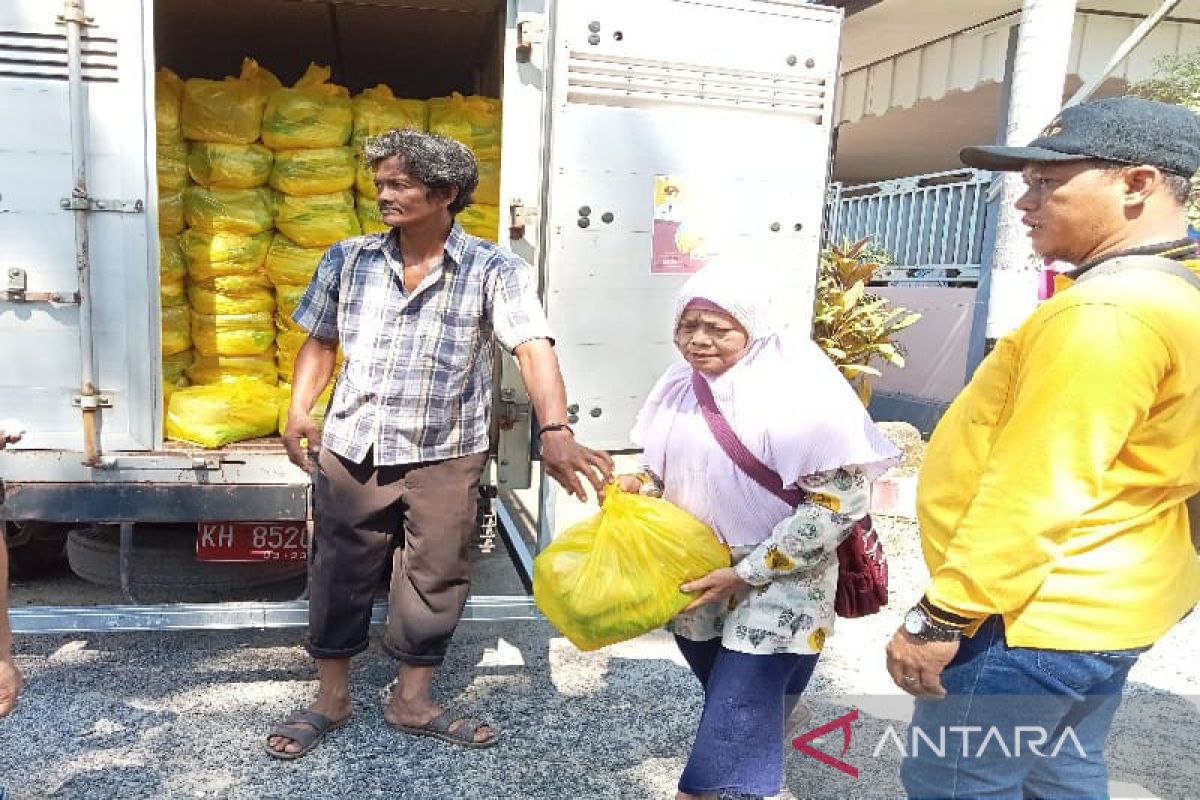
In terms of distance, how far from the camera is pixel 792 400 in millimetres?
2062

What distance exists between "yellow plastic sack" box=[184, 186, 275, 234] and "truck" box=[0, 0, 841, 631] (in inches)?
34.0

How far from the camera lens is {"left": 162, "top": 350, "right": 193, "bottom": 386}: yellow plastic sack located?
3.82 metres

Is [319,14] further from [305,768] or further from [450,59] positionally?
[305,768]

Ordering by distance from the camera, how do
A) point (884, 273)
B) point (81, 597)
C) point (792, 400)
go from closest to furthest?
point (792, 400) → point (81, 597) → point (884, 273)

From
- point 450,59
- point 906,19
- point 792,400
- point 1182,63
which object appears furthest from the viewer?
point 906,19

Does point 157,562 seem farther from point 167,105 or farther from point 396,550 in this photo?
point 167,105

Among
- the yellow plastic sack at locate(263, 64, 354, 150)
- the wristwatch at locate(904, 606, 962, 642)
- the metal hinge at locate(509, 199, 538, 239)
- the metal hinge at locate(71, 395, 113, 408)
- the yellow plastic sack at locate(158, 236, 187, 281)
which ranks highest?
the yellow plastic sack at locate(263, 64, 354, 150)

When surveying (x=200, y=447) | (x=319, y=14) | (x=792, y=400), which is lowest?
(x=200, y=447)

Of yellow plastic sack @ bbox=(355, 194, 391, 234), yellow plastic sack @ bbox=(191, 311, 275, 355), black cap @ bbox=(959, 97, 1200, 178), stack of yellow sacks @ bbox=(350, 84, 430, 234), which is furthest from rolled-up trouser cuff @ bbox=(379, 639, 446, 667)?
black cap @ bbox=(959, 97, 1200, 178)

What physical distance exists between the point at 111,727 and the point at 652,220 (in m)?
2.46

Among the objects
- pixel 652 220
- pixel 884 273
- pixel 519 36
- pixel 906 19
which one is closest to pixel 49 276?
pixel 519 36

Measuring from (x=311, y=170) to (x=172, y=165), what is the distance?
54 centimetres

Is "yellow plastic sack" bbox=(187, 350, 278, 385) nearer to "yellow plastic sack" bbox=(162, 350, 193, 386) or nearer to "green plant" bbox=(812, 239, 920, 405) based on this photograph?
"yellow plastic sack" bbox=(162, 350, 193, 386)

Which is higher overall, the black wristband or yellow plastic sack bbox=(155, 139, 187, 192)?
yellow plastic sack bbox=(155, 139, 187, 192)
